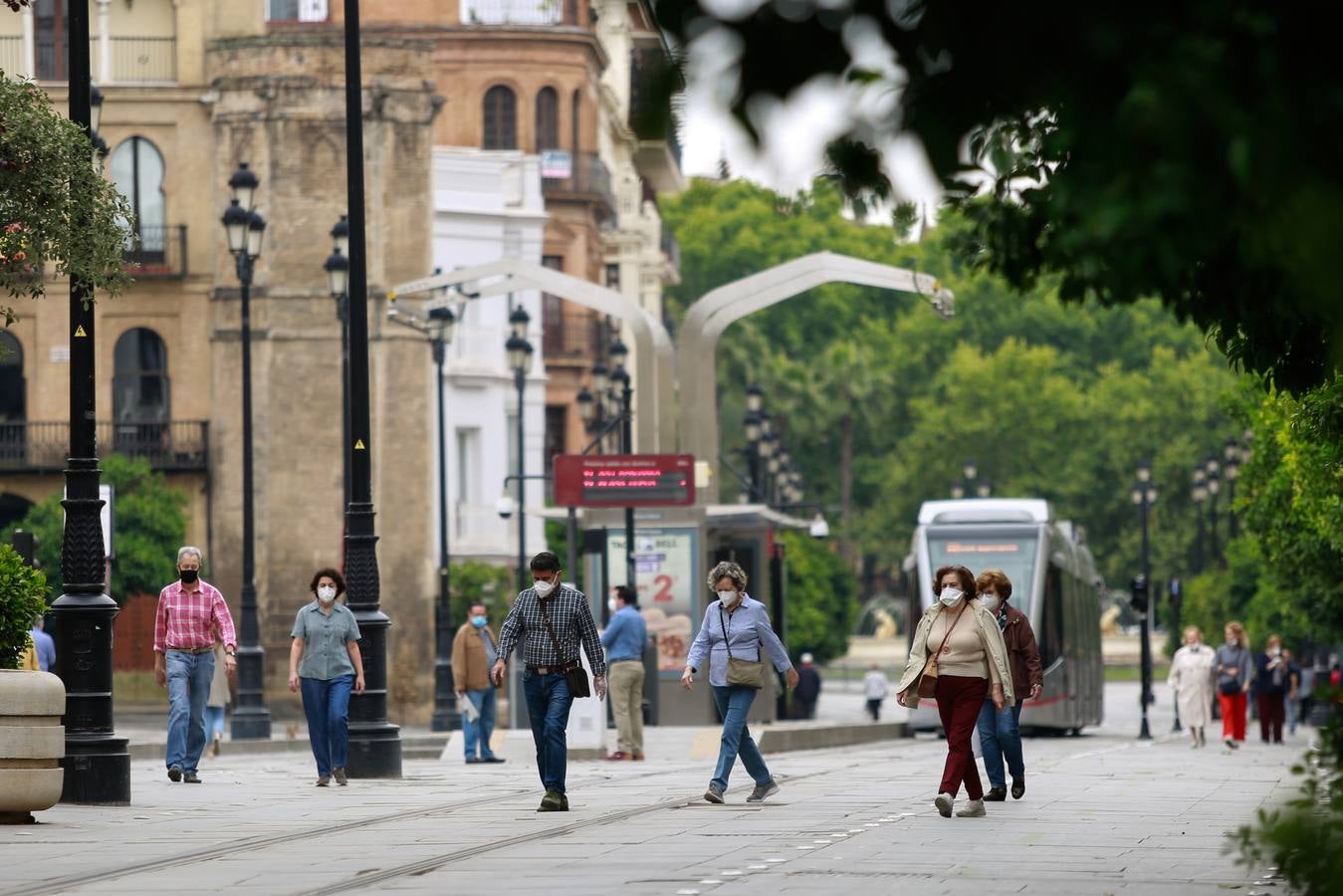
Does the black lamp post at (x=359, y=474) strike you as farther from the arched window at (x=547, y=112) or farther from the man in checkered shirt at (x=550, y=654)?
the arched window at (x=547, y=112)

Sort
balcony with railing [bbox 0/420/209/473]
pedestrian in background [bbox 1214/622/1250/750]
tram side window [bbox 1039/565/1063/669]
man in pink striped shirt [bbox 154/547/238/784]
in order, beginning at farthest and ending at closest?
balcony with railing [bbox 0/420/209/473] → tram side window [bbox 1039/565/1063/669] → pedestrian in background [bbox 1214/622/1250/750] → man in pink striped shirt [bbox 154/547/238/784]

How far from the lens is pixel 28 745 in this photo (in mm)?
15891

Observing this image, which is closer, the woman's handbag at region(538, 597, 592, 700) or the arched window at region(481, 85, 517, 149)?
the woman's handbag at region(538, 597, 592, 700)

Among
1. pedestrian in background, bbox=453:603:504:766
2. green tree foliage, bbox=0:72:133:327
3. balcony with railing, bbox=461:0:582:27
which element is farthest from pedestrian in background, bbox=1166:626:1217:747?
balcony with railing, bbox=461:0:582:27

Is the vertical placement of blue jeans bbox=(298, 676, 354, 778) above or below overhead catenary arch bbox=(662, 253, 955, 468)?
below

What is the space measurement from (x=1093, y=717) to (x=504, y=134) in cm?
2883

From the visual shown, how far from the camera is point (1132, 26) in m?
6.00

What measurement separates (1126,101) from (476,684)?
21.9 m

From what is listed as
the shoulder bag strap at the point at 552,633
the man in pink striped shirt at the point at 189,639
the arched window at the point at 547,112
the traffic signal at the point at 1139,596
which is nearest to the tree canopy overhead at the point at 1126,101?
the shoulder bag strap at the point at 552,633

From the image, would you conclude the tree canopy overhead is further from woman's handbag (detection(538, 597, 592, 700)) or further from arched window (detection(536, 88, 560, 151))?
arched window (detection(536, 88, 560, 151))

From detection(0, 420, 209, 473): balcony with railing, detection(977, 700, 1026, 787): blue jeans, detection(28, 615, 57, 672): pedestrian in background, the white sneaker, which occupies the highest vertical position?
detection(0, 420, 209, 473): balcony with railing

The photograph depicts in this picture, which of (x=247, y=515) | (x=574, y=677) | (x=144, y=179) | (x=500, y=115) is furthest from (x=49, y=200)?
(x=500, y=115)

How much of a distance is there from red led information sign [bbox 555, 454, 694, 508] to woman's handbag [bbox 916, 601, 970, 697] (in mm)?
17097

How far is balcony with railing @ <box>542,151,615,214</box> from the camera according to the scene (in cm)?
6825
